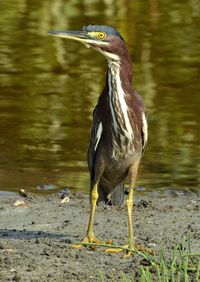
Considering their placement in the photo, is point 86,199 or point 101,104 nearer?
point 101,104

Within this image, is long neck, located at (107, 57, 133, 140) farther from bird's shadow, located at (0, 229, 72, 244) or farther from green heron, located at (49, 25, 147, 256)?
bird's shadow, located at (0, 229, 72, 244)

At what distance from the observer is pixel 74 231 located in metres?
8.62

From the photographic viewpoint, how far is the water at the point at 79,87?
10555 millimetres

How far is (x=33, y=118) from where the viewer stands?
40.5 feet

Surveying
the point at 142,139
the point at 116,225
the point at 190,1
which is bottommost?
the point at 190,1

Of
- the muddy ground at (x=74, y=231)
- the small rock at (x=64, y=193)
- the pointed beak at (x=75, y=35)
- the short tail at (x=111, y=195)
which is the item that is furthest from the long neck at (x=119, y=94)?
the small rock at (x=64, y=193)

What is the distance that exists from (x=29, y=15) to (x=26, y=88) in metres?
5.68

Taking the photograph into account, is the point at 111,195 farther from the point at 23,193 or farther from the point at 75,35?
the point at 75,35

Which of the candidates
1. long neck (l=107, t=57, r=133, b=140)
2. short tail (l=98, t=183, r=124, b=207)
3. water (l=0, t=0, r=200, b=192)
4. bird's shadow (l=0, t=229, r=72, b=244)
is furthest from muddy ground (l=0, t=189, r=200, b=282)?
long neck (l=107, t=57, r=133, b=140)

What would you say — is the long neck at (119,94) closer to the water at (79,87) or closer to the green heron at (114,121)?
the green heron at (114,121)

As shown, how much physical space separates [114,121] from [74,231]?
1059mm

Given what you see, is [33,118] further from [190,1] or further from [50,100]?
[190,1]

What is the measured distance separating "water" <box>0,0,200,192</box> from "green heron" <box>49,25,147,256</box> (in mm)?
1820

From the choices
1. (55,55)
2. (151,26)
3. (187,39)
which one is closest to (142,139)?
(55,55)
